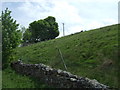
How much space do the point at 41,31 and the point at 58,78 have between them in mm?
64774

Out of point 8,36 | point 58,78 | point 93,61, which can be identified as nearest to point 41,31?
point 8,36

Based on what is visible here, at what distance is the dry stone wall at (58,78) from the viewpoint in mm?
13328

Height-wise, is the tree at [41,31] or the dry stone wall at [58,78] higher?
the tree at [41,31]

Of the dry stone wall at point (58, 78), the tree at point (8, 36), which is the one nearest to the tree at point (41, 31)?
the tree at point (8, 36)

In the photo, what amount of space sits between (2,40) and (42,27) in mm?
56364

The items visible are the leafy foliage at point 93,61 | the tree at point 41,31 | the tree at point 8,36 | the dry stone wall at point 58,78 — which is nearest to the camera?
the dry stone wall at point 58,78

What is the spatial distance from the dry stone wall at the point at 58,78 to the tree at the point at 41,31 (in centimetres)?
5716

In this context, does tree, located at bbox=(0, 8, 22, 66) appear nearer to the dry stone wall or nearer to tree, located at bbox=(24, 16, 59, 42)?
the dry stone wall

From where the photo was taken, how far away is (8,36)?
2525 cm

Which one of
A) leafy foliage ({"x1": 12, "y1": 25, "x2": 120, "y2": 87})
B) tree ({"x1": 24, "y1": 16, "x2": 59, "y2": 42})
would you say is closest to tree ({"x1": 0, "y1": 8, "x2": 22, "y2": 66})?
leafy foliage ({"x1": 12, "y1": 25, "x2": 120, "y2": 87})

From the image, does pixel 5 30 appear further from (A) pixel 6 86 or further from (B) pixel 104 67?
(B) pixel 104 67

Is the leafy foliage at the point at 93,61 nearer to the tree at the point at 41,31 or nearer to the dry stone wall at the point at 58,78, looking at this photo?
the dry stone wall at the point at 58,78

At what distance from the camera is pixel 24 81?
59.9 feet

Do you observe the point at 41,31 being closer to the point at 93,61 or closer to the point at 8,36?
the point at 8,36
